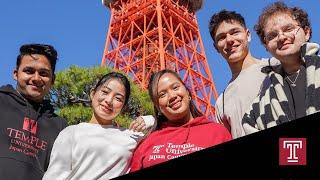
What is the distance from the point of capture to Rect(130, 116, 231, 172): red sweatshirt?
1.78 meters

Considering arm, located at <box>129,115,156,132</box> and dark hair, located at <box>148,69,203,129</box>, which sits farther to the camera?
arm, located at <box>129,115,156,132</box>

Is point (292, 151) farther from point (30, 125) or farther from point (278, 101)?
point (30, 125)

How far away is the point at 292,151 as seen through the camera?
81 cm

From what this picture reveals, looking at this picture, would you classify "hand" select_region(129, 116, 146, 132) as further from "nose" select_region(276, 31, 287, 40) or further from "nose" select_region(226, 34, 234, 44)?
"nose" select_region(276, 31, 287, 40)

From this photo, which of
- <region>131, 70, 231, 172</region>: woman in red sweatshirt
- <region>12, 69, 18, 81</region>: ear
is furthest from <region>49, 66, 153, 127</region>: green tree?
<region>131, 70, 231, 172</region>: woman in red sweatshirt

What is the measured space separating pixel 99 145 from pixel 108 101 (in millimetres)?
234

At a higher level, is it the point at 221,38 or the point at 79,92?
the point at 79,92

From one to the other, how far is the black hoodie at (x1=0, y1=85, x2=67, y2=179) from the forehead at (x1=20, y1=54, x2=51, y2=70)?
149mm

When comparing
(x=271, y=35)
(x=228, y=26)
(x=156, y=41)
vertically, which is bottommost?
(x=271, y=35)

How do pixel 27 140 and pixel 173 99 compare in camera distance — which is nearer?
pixel 173 99

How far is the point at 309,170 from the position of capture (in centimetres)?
81

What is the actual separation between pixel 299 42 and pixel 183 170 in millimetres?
949

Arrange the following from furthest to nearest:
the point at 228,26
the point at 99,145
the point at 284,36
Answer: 1. the point at 228,26
2. the point at 99,145
3. the point at 284,36

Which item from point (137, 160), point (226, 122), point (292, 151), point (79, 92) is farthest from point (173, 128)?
point (79, 92)
